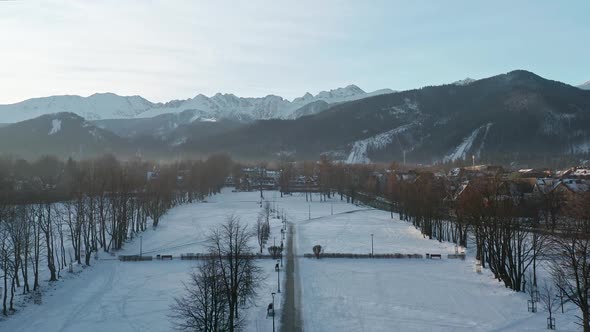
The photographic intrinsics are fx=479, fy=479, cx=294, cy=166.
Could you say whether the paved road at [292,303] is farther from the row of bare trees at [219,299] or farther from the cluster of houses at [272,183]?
the cluster of houses at [272,183]

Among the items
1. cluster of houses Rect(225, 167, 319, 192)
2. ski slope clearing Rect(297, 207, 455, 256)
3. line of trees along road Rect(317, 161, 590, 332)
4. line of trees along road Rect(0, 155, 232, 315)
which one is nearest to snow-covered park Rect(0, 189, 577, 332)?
ski slope clearing Rect(297, 207, 455, 256)

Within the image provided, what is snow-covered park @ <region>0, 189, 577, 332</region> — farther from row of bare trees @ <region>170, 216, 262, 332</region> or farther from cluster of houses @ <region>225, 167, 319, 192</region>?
cluster of houses @ <region>225, 167, 319, 192</region>

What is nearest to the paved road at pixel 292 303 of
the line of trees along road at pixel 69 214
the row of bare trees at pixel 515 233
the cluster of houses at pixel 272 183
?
the row of bare trees at pixel 515 233

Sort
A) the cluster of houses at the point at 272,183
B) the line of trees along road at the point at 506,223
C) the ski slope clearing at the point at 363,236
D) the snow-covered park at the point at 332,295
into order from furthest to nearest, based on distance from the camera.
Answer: the cluster of houses at the point at 272,183
the ski slope clearing at the point at 363,236
the line of trees along road at the point at 506,223
the snow-covered park at the point at 332,295

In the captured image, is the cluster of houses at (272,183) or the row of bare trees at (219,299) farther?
the cluster of houses at (272,183)

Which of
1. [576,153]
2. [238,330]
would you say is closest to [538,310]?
[238,330]

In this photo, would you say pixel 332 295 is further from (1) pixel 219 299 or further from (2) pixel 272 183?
(2) pixel 272 183
